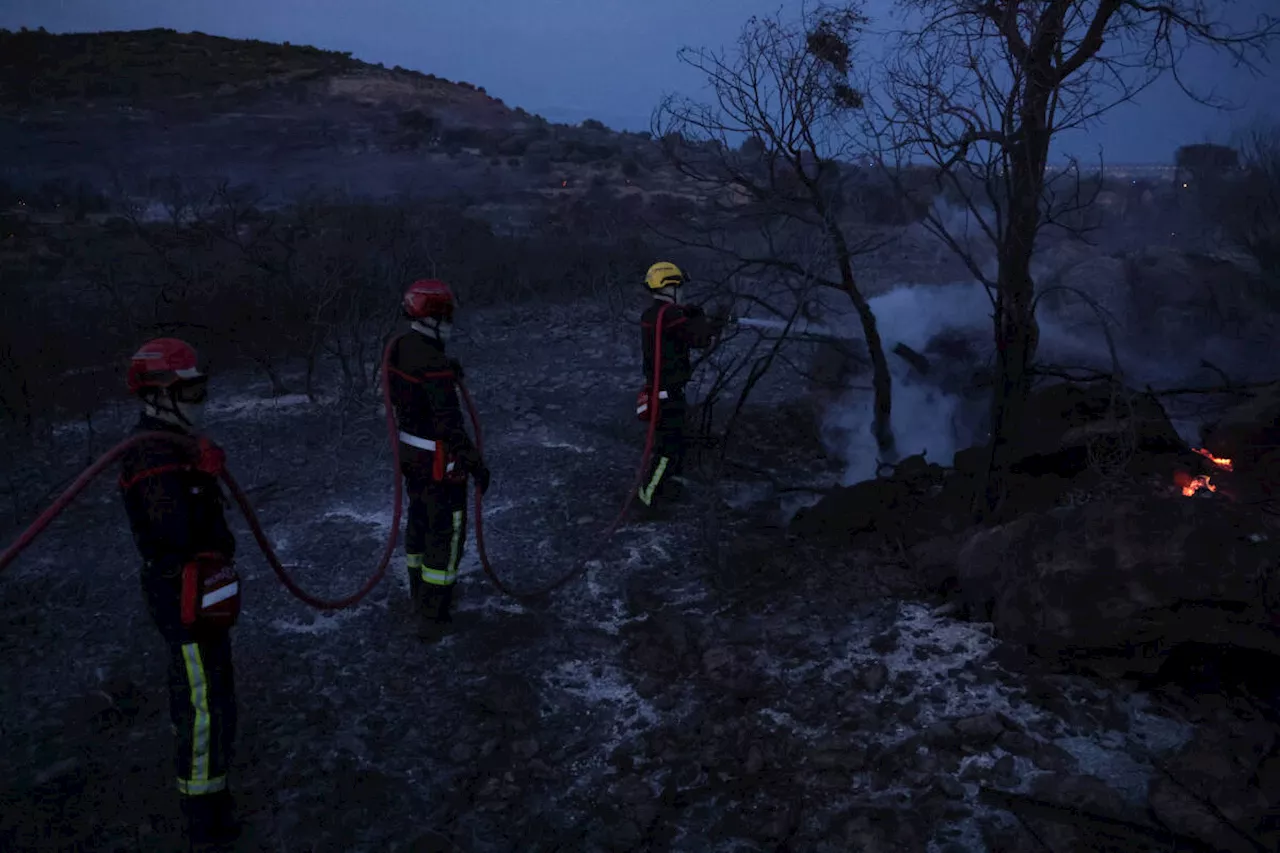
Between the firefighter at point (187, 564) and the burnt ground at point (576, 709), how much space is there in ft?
1.35

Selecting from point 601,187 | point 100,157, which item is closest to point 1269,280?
point 601,187

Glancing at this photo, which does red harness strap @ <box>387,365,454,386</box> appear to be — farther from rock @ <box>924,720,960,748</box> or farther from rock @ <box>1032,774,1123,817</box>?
rock @ <box>1032,774,1123,817</box>

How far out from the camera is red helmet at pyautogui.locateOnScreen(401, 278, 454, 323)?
4.21 metres

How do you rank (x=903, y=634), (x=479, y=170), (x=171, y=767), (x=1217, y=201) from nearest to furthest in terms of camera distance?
1. (x=171, y=767)
2. (x=903, y=634)
3. (x=1217, y=201)
4. (x=479, y=170)

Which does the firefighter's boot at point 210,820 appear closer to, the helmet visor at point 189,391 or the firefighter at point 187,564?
the firefighter at point 187,564

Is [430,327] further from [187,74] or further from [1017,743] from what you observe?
[187,74]

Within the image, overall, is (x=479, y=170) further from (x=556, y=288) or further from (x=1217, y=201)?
(x=1217, y=201)

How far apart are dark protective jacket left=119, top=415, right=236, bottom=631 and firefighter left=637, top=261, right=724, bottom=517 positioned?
11.4 ft

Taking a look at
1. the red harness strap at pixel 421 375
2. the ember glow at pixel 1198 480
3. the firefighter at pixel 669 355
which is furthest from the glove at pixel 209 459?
the ember glow at pixel 1198 480

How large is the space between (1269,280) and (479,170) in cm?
A: 2608

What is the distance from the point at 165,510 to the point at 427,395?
1.68 m

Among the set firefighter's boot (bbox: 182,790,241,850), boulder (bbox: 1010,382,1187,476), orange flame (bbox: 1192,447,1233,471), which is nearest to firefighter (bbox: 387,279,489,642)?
firefighter's boot (bbox: 182,790,241,850)

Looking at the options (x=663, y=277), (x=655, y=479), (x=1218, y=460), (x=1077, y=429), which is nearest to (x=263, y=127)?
(x=663, y=277)

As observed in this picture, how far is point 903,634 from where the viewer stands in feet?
13.9
